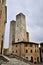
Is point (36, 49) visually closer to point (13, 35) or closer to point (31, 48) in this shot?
point (31, 48)

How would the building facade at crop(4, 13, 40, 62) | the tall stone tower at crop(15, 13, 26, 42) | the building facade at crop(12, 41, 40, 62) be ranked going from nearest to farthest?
the building facade at crop(12, 41, 40, 62) → the building facade at crop(4, 13, 40, 62) → the tall stone tower at crop(15, 13, 26, 42)

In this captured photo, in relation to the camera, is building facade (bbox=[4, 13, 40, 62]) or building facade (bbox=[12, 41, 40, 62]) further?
building facade (bbox=[4, 13, 40, 62])

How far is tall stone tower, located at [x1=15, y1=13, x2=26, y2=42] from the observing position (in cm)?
5388

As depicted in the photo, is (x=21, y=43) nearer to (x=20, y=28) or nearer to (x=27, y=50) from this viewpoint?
(x=27, y=50)

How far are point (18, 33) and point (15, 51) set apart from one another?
8.31m

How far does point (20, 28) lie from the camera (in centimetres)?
5481

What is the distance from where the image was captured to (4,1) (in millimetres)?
27078

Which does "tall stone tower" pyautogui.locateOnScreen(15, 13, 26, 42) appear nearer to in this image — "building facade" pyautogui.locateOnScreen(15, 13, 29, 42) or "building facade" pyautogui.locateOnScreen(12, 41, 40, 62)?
"building facade" pyautogui.locateOnScreen(15, 13, 29, 42)

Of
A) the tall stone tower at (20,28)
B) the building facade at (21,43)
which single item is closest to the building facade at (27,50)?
the building facade at (21,43)

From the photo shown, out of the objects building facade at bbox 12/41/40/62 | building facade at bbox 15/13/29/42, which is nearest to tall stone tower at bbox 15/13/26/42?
building facade at bbox 15/13/29/42

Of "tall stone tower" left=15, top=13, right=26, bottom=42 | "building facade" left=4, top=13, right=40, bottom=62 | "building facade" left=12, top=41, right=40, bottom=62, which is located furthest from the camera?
"tall stone tower" left=15, top=13, right=26, bottom=42

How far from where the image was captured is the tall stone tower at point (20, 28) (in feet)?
177

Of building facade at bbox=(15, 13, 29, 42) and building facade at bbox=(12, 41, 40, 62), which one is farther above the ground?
building facade at bbox=(15, 13, 29, 42)

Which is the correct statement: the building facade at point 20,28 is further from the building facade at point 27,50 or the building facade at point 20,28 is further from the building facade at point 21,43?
the building facade at point 27,50
